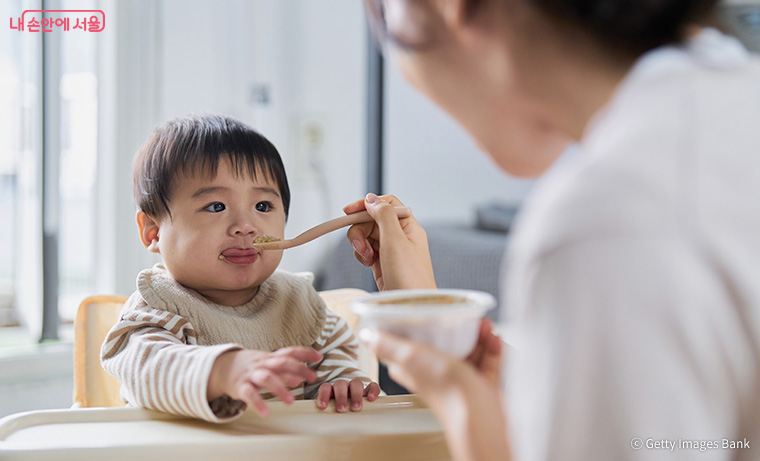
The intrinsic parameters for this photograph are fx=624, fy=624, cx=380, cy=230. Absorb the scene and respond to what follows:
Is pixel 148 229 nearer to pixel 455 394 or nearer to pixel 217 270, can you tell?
pixel 217 270

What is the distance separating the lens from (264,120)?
7.80ft

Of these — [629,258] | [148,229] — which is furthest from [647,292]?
[148,229]

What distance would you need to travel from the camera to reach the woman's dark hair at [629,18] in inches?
17.1

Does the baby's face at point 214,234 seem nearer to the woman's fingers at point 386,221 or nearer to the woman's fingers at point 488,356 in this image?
the woman's fingers at point 386,221

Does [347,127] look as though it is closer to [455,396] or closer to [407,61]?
[407,61]

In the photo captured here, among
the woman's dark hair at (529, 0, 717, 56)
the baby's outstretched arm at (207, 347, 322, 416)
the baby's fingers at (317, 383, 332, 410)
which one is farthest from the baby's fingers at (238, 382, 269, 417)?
the woman's dark hair at (529, 0, 717, 56)

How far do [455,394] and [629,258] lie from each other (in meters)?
0.17

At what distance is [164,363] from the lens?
29.0 inches

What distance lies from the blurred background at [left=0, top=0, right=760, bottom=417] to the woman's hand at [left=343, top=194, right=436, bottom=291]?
0.80m

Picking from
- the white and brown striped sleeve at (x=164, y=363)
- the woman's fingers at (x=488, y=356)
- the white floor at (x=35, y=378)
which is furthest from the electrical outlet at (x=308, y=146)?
the woman's fingers at (x=488, y=356)

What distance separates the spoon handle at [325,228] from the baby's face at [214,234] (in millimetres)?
62

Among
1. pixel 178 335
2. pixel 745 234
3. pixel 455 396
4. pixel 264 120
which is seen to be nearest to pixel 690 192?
pixel 745 234

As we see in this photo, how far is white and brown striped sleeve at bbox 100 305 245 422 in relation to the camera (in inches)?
26.6

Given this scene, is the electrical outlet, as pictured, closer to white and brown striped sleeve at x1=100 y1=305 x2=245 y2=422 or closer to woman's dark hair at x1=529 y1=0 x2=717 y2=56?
white and brown striped sleeve at x1=100 y1=305 x2=245 y2=422
